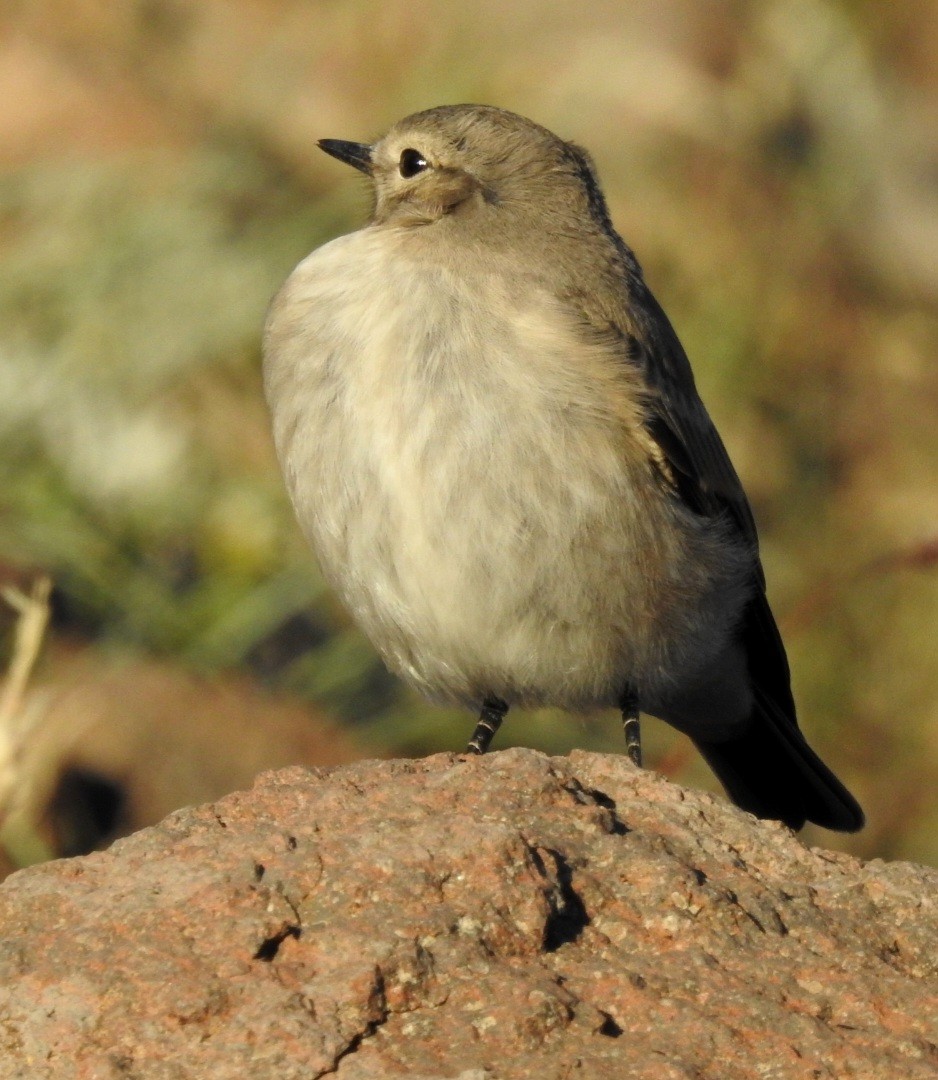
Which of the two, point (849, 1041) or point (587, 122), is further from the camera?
point (587, 122)

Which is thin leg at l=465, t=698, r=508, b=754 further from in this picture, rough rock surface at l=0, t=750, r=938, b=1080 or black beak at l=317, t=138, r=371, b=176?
rough rock surface at l=0, t=750, r=938, b=1080

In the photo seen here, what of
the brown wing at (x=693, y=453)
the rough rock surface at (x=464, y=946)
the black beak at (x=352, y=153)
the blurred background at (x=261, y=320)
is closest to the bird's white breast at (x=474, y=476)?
the brown wing at (x=693, y=453)

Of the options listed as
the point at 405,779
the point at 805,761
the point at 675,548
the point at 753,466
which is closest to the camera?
the point at 405,779

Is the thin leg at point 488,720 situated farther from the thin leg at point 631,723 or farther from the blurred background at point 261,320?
the blurred background at point 261,320

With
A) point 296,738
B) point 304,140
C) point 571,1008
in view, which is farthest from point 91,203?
point 571,1008

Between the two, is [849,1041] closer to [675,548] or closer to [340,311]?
[675,548]

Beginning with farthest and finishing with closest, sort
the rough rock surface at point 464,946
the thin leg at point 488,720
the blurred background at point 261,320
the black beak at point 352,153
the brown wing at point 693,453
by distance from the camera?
the blurred background at point 261,320
the black beak at point 352,153
the thin leg at point 488,720
the brown wing at point 693,453
the rough rock surface at point 464,946
